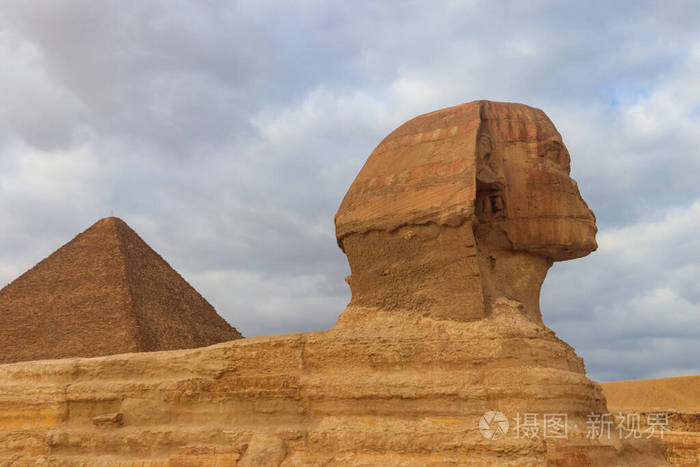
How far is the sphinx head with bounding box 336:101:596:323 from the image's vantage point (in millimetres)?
5445

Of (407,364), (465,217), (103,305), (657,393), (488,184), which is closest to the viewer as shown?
(407,364)

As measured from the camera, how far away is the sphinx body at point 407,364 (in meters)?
4.82

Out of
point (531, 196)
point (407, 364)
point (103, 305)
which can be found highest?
point (103, 305)

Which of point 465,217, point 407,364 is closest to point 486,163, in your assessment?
point 465,217

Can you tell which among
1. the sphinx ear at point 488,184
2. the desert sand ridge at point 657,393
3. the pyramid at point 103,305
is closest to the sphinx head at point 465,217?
the sphinx ear at point 488,184

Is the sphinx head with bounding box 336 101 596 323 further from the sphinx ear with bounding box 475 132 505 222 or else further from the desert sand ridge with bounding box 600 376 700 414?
the desert sand ridge with bounding box 600 376 700 414

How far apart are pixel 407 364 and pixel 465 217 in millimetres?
1185

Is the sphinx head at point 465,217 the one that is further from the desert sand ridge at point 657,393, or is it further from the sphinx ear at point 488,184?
the desert sand ridge at point 657,393

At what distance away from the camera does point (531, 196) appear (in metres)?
5.86

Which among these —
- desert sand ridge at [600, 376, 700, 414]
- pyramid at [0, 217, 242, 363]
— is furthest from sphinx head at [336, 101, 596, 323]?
pyramid at [0, 217, 242, 363]

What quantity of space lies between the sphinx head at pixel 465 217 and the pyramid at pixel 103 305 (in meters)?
42.9

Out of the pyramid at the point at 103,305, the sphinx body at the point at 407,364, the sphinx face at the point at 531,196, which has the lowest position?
the sphinx body at the point at 407,364

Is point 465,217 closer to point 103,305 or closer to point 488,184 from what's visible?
point 488,184

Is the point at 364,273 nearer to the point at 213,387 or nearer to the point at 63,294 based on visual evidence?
the point at 213,387
